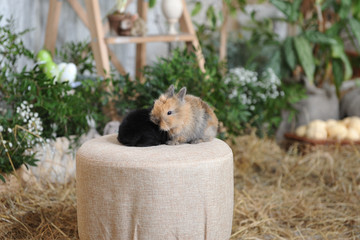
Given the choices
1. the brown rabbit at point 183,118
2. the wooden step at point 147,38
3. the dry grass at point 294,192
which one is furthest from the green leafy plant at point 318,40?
the brown rabbit at point 183,118

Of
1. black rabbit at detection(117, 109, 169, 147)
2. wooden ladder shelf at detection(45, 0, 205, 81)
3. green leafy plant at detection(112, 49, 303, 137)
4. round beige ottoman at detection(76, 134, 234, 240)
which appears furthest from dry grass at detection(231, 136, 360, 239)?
wooden ladder shelf at detection(45, 0, 205, 81)

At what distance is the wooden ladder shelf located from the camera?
3.27 meters

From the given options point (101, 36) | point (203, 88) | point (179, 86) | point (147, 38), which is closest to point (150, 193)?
point (179, 86)

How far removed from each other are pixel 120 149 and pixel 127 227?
13.1 inches

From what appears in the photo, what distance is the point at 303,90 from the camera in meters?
4.14

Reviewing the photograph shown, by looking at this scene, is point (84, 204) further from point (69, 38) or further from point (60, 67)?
point (69, 38)

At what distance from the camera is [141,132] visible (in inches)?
77.1

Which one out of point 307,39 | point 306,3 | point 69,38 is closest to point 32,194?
point 69,38

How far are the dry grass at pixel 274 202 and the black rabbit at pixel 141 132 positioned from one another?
688 mm

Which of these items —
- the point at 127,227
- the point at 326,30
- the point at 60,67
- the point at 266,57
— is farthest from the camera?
the point at 266,57

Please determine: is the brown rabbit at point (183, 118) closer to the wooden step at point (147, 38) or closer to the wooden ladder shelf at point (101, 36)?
the wooden ladder shelf at point (101, 36)

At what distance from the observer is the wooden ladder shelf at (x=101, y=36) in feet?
10.7

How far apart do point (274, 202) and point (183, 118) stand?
1218 millimetres

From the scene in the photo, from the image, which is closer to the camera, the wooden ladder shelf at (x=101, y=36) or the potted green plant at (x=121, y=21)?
the wooden ladder shelf at (x=101, y=36)
